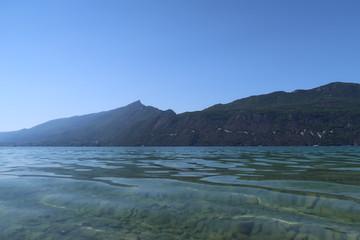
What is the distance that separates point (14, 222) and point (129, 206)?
3674 millimetres

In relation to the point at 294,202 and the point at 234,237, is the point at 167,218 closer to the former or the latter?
the point at 234,237

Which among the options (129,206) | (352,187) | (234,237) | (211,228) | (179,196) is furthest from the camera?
(352,187)

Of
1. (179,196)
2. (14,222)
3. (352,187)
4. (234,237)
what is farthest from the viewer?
(352,187)

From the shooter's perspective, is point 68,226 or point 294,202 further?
point 294,202

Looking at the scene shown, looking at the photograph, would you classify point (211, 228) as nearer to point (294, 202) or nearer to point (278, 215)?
point (278, 215)

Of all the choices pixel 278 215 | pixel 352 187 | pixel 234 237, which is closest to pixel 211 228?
pixel 234 237

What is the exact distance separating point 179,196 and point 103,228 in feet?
13.8

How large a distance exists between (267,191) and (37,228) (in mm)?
9236

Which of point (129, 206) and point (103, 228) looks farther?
point (129, 206)

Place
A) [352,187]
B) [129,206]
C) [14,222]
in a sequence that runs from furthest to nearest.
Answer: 1. [352,187]
2. [129,206]
3. [14,222]

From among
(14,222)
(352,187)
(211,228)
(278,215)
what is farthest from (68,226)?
(352,187)

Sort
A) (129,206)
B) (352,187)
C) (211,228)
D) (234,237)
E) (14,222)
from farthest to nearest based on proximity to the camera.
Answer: (352,187) → (129,206) → (14,222) → (211,228) → (234,237)

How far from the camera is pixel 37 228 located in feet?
23.5

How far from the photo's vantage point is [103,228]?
711 centimetres
